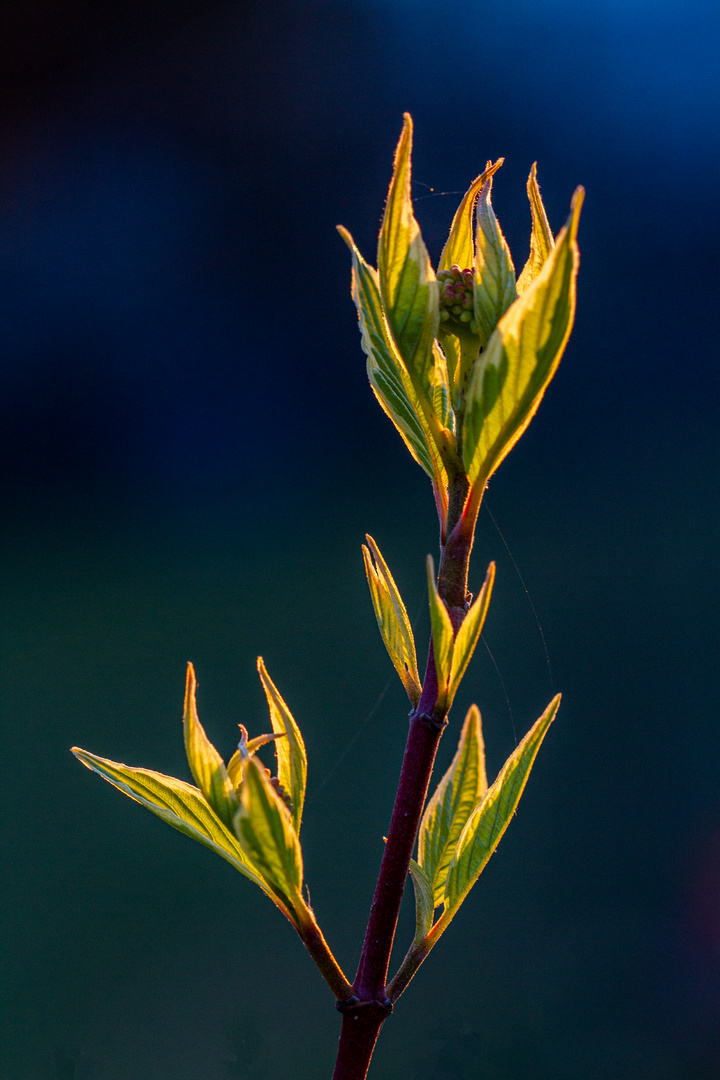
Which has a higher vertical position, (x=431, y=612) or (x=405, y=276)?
(x=405, y=276)

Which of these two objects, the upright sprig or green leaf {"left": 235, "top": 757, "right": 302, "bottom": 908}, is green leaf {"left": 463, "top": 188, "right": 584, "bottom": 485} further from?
green leaf {"left": 235, "top": 757, "right": 302, "bottom": 908}

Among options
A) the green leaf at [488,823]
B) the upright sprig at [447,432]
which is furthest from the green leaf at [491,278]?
the green leaf at [488,823]

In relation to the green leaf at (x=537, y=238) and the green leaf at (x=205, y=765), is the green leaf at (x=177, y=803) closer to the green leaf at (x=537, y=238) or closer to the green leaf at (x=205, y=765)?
the green leaf at (x=205, y=765)

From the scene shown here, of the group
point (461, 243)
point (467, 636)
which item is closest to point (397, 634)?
point (467, 636)

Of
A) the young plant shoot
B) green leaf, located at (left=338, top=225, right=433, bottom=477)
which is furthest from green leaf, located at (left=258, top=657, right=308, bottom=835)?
green leaf, located at (left=338, top=225, right=433, bottom=477)

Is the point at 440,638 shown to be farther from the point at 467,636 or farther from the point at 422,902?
the point at 422,902

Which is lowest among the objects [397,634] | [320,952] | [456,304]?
[320,952]

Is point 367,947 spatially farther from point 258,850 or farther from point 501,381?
point 501,381
